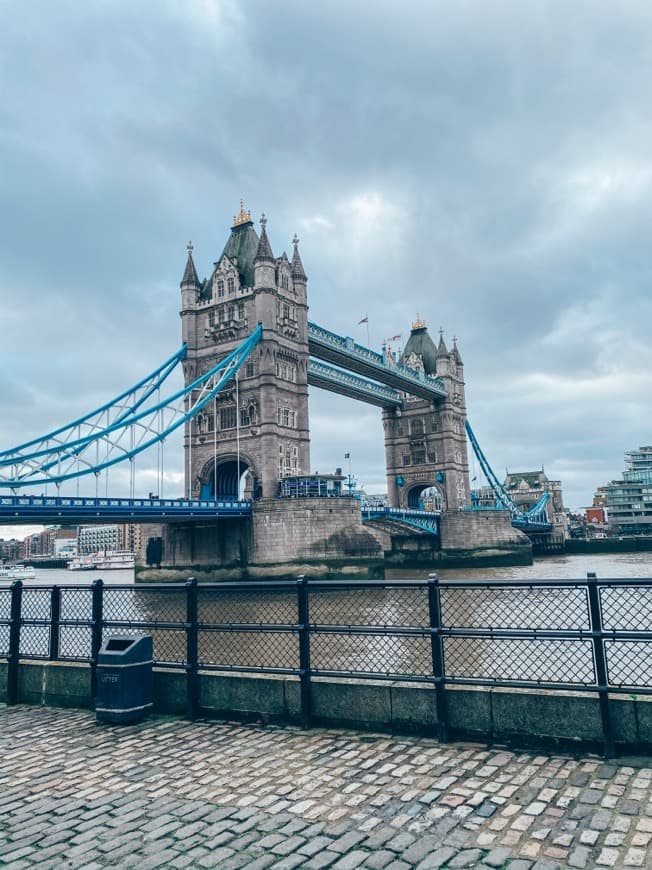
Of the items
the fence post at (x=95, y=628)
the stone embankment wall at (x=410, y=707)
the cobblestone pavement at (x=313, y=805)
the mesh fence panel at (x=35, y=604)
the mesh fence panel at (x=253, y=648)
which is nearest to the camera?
the cobblestone pavement at (x=313, y=805)

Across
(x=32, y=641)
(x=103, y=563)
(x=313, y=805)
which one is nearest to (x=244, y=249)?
(x=32, y=641)

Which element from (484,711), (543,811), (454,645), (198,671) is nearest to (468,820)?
(543,811)

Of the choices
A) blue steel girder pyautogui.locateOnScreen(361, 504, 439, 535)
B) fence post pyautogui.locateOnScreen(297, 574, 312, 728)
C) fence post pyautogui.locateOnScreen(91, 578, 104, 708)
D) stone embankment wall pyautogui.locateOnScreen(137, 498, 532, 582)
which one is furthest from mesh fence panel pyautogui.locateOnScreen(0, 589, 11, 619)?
blue steel girder pyautogui.locateOnScreen(361, 504, 439, 535)

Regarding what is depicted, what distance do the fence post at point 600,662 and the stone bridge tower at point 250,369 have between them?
39050 millimetres

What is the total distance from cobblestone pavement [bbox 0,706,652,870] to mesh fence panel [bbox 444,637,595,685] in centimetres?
88

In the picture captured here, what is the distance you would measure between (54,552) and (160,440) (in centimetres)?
12808

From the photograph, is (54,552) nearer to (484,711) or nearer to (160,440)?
(160,440)

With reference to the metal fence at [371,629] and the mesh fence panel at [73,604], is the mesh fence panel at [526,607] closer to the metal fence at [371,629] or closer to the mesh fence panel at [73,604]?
the metal fence at [371,629]

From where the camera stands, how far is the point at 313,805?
479 cm

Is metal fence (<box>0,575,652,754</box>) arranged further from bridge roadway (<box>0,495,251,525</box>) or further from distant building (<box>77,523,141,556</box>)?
distant building (<box>77,523,141,556</box>)

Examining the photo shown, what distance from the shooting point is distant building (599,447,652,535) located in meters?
104

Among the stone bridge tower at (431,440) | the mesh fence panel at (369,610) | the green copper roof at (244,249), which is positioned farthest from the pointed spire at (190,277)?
the stone bridge tower at (431,440)

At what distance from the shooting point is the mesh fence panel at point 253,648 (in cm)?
1170

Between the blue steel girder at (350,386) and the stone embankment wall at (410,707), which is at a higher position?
the blue steel girder at (350,386)
